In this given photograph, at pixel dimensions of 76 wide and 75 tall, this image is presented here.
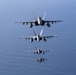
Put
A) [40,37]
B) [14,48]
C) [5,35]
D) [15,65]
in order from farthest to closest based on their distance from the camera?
[5,35] < [14,48] < [15,65] < [40,37]

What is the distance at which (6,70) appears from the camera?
97.2 meters

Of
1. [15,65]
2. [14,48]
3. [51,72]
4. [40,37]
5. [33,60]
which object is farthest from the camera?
[14,48]

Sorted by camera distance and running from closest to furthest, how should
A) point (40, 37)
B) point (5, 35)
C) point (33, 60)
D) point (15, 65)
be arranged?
point (40, 37) < point (15, 65) < point (33, 60) < point (5, 35)

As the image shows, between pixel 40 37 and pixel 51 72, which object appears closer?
pixel 40 37

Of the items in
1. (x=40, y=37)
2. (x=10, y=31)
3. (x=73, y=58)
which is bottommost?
(x=10, y=31)

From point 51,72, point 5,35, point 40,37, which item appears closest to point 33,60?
point 51,72

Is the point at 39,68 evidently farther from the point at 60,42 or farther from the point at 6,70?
the point at 60,42

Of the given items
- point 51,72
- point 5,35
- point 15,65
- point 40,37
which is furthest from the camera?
point 5,35

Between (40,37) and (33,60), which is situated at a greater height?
(40,37)

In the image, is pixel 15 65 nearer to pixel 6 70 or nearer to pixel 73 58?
pixel 6 70

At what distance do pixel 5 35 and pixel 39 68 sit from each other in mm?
48290

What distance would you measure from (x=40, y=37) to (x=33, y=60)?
179 feet

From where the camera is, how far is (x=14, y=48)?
118812mm

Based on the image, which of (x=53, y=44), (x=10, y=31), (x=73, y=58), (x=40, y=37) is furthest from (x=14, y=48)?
(x=40, y=37)
